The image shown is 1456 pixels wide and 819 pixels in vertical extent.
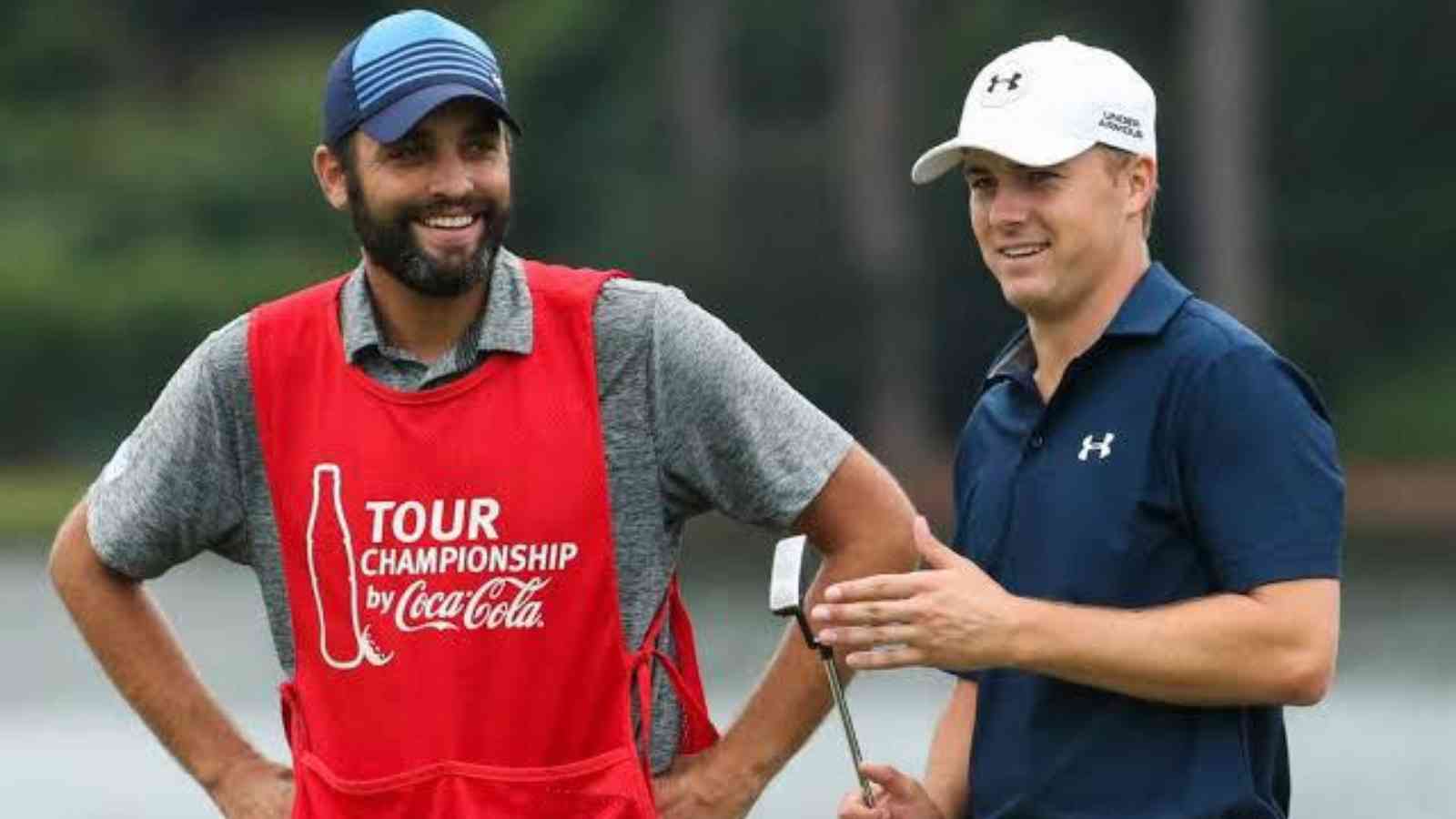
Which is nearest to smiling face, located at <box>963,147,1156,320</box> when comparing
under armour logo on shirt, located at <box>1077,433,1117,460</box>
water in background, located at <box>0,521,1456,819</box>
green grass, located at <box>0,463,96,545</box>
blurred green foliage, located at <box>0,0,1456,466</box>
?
under armour logo on shirt, located at <box>1077,433,1117,460</box>

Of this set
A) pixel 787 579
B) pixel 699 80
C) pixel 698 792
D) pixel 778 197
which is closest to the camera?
pixel 787 579

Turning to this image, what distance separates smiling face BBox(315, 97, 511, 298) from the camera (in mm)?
5191

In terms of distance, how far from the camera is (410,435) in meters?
5.28

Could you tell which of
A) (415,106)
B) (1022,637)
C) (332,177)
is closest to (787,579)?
(1022,637)

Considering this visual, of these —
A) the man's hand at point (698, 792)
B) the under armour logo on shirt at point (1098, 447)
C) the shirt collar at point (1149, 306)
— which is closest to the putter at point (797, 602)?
the man's hand at point (698, 792)

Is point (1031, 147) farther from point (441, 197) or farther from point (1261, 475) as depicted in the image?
point (441, 197)

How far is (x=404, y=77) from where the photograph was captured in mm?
5211

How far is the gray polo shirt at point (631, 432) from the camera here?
17.3 feet

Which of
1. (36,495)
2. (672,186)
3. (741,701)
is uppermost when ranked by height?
(741,701)

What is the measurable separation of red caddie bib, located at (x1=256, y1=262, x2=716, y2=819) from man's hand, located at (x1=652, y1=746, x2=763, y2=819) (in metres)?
0.08

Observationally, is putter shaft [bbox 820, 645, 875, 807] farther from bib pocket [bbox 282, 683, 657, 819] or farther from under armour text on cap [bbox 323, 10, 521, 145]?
under armour text on cap [bbox 323, 10, 521, 145]

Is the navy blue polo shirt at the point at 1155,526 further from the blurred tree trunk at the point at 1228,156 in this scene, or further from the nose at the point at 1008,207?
the blurred tree trunk at the point at 1228,156

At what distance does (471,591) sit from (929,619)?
78 cm

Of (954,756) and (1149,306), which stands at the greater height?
(1149,306)
